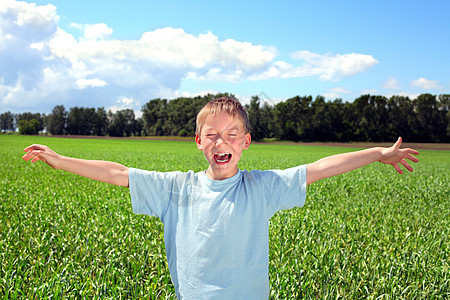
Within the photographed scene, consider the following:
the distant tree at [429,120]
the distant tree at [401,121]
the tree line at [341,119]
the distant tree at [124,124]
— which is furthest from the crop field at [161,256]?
the distant tree at [124,124]

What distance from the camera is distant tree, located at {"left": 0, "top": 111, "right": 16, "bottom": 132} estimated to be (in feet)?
589

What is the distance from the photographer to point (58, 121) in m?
134

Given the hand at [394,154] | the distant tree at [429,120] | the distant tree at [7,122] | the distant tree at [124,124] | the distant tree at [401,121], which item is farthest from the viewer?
the distant tree at [7,122]

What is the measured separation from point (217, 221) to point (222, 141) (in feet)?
1.89

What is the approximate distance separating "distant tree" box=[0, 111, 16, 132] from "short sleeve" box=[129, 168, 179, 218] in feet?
680

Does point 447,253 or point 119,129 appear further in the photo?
point 119,129

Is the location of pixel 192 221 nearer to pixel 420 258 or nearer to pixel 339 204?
pixel 420 258

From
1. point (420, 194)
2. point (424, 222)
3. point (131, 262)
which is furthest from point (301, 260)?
point (420, 194)

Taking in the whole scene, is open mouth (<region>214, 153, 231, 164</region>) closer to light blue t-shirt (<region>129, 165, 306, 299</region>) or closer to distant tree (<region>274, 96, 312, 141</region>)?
light blue t-shirt (<region>129, 165, 306, 299</region>)

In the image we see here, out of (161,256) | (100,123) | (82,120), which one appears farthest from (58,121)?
(161,256)

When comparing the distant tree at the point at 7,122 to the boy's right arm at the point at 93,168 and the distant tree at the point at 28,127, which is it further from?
the boy's right arm at the point at 93,168

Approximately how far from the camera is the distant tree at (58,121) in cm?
13438

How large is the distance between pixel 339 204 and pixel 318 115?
312ft

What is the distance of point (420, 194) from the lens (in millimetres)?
12727
